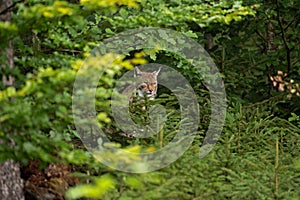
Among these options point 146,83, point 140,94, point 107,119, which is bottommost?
point 140,94

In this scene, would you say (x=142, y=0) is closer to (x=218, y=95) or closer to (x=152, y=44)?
(x=152, y=44)

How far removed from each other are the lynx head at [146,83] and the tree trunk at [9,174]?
A: 259 cm

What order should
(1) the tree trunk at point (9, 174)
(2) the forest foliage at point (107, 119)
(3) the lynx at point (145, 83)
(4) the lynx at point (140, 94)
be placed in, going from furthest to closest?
(3) the lynx at point (145, 83) < (4) the lynx at point (140, 94) < (1) the tree trunk at point (9, 174) < (2) the forest foliage at point (107, 119)

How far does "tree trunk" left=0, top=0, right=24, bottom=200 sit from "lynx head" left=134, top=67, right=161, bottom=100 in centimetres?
259

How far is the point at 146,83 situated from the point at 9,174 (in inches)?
115

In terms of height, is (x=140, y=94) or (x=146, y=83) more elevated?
(x=146, y=83)

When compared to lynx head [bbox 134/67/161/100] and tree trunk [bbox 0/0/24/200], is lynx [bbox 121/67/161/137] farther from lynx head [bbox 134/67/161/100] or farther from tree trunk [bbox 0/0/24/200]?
tree trunk [bbox 0/0/24/200]

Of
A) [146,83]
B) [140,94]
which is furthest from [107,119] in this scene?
[146,83]

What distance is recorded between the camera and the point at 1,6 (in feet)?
13.8

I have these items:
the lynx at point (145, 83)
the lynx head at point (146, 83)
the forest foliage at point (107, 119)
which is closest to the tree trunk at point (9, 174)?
the forest foliage at point (107, 119)

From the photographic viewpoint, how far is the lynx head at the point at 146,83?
22.6 ft

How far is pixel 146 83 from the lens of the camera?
705 cm

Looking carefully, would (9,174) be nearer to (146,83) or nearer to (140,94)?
(140,94)

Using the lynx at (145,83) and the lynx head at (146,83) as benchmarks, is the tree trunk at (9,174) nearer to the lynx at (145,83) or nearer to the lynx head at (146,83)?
the lynx at (145,83)
